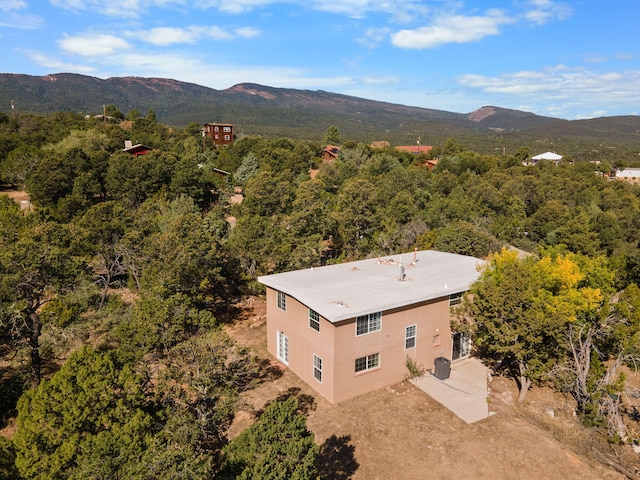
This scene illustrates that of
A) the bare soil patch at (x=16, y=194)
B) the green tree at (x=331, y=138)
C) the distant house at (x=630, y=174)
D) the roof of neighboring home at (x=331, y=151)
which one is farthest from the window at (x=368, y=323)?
the distant house at (x=630, y=174)

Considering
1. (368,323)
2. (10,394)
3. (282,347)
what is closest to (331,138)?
(282,347)

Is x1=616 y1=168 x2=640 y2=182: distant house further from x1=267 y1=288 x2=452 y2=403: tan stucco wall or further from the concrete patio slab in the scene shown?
x1=267 y1=288 x2=452 y2=403: tan stucco wall

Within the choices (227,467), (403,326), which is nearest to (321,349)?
(403,326)

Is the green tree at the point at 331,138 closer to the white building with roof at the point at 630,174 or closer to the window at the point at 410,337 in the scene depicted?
the white building with roof at the point at 630,174

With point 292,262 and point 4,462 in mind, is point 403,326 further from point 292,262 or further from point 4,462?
point 4,462

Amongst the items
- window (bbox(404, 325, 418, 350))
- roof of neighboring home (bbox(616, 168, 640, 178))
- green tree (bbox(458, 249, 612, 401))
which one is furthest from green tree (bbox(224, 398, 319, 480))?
roof of neighboring home (bbox(616, 168, 640, 178))

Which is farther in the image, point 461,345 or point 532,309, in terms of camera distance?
point 461,345

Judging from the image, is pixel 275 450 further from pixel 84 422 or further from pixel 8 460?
pixel 8 460
